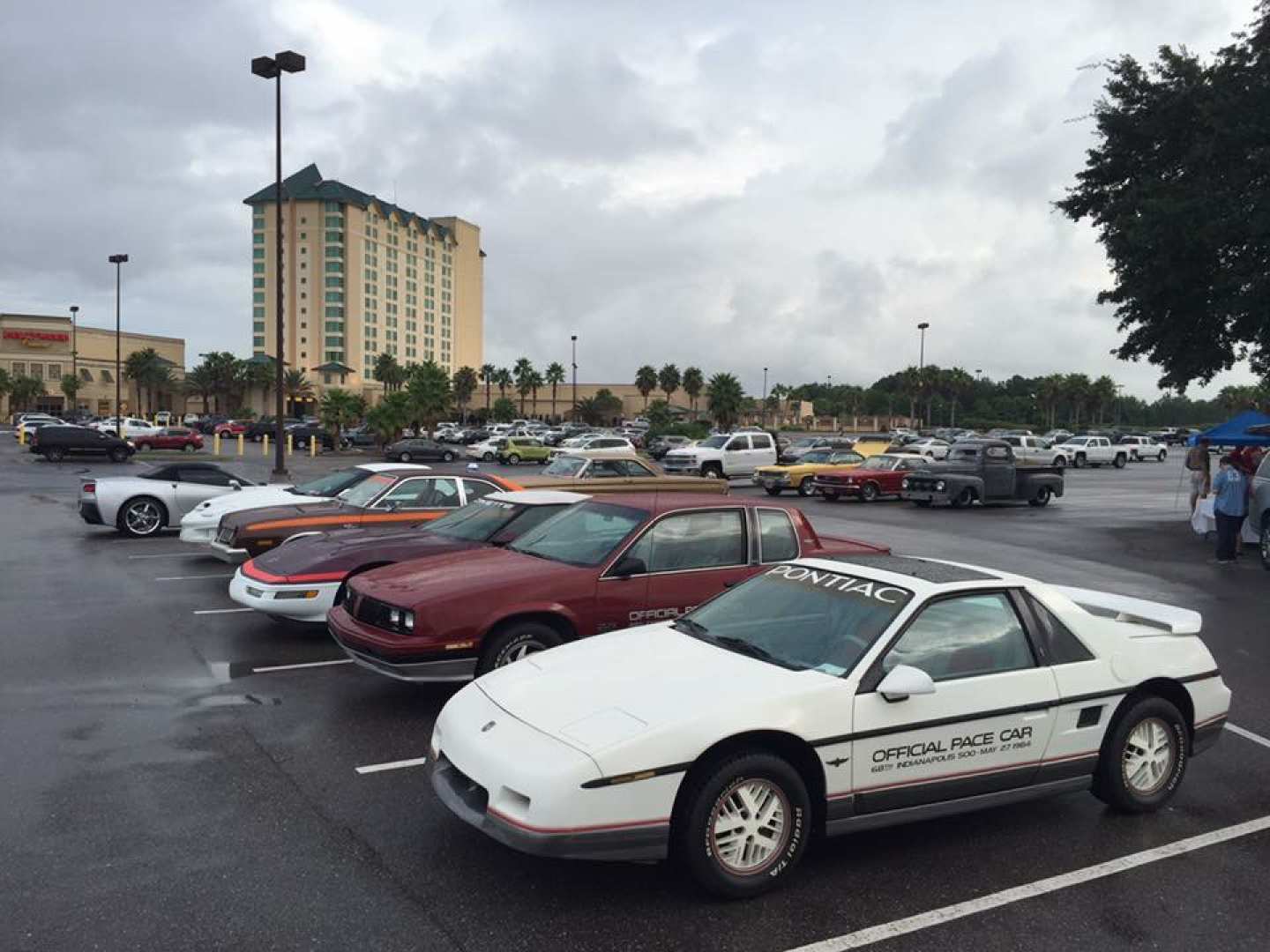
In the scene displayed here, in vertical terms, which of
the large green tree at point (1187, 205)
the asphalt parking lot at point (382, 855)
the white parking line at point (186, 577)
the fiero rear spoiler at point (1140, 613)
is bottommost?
the asphalt parking lot at point (382, 855)

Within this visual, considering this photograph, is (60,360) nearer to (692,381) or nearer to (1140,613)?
(692,381)

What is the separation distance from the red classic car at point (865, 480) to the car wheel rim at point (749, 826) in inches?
920

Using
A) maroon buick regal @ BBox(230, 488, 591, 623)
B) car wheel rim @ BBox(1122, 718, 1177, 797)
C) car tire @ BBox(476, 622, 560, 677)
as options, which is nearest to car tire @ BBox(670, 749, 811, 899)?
car wheel rim @ BBox(1122, 718, 1177, 797)

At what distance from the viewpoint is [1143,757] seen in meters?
5.14

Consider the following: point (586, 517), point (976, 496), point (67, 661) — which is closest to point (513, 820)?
point (586, 517)

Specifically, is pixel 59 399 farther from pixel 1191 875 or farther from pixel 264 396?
pixel 1191 875

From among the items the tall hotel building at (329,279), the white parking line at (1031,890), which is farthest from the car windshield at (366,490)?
the tall hotel building at (329,279)

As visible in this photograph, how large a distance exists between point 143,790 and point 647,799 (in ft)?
10.00

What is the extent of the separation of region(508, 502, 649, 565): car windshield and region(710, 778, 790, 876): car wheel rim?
301 cm

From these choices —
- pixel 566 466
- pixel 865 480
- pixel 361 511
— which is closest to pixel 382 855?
pixel 361 511

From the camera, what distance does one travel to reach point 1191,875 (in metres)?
4.49

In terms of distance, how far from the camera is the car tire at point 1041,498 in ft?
86.6

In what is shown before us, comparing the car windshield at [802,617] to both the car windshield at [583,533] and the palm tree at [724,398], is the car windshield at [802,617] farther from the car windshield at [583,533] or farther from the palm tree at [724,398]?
the palm tree at [724,398]

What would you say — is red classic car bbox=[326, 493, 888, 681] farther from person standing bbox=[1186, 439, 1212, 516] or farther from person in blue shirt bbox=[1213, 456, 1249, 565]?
person standing bbox=[1186, 439, 1212, 516]
